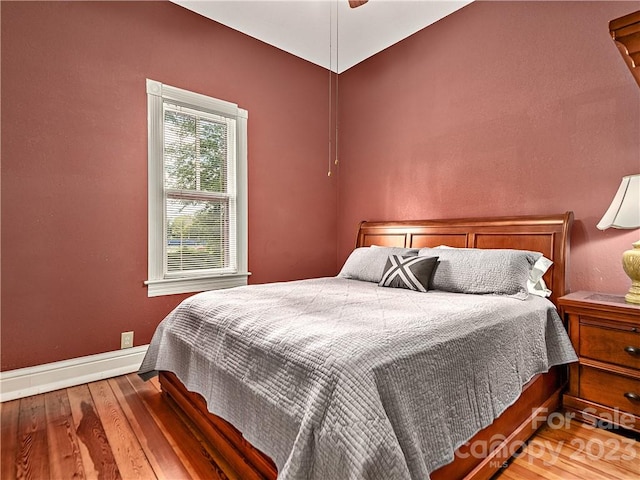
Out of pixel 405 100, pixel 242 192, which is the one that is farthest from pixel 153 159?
pixel 405 100

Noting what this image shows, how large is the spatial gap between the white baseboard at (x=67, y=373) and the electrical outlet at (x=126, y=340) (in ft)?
0.12

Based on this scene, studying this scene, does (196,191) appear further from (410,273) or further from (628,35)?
(628,35)

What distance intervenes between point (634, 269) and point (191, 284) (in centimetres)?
310

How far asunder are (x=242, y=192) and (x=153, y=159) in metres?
0.82

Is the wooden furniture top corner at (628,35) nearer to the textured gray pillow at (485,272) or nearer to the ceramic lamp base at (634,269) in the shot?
the ceramic lamp base at (634,269)

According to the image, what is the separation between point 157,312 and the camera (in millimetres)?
2947

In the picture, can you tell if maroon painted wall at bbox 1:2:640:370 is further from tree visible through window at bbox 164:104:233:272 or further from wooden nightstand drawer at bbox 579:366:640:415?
wooden nightstand drawer at bbox 579:366:640:415

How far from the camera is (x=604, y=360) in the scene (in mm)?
1966

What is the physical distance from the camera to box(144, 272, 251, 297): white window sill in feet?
9.57

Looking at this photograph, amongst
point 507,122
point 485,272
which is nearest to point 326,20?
point 507,122

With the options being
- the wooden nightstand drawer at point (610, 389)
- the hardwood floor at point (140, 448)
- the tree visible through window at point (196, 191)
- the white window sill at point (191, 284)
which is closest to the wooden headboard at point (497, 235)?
the wooden nightstand drawer at point (610, 389)

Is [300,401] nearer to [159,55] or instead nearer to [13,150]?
[13,150]

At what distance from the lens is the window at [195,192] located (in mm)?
2906

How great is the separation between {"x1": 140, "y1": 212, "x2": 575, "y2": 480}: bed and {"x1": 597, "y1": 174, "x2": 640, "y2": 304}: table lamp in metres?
0.34
